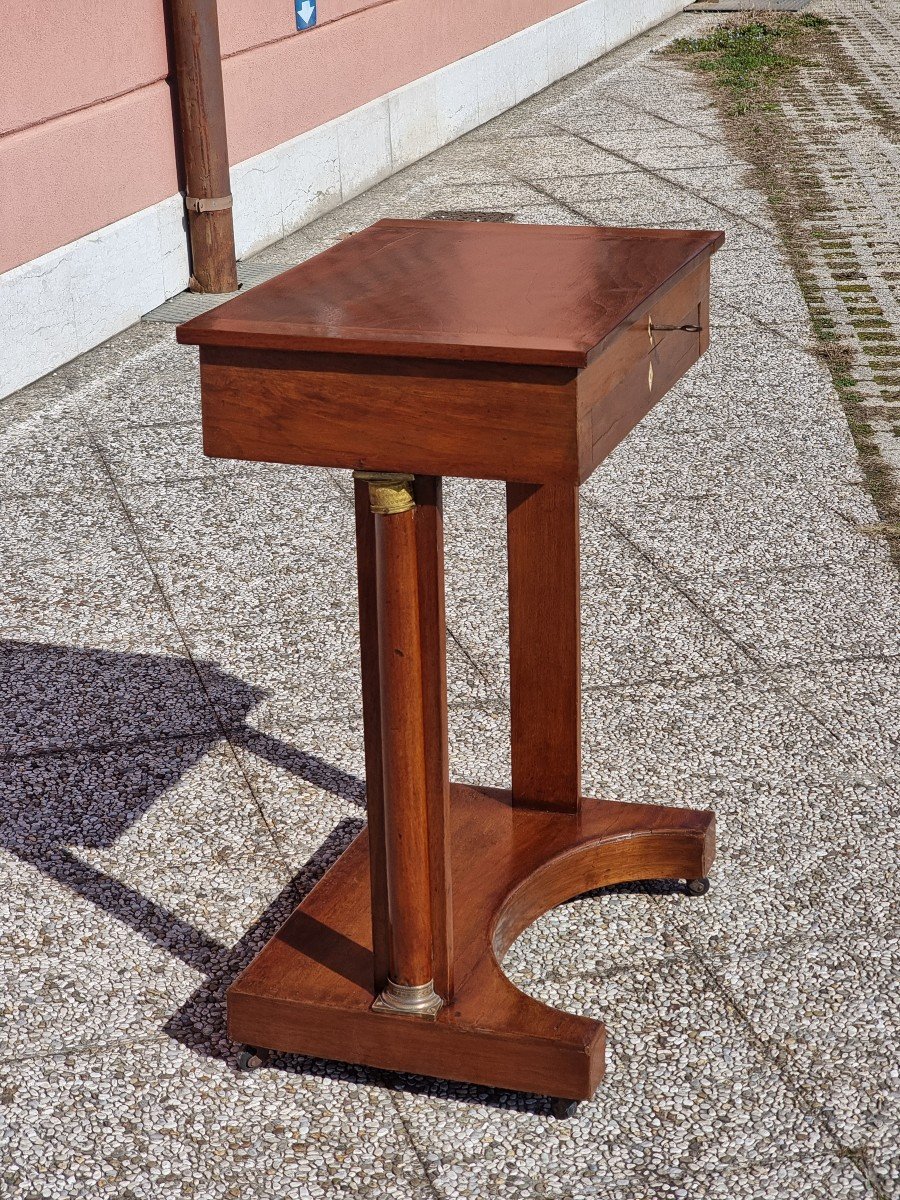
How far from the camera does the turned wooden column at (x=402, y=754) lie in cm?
237

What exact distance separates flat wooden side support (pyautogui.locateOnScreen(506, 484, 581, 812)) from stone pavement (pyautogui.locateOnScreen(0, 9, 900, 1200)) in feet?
0.91

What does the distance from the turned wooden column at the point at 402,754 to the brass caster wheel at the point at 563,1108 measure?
0.82 feet

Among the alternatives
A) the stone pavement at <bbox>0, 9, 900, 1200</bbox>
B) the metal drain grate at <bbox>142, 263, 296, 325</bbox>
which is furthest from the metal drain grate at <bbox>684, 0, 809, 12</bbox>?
the stone pavement at <bbox>0, 9, 900, 1200</bbox>

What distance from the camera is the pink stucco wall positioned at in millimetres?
6422

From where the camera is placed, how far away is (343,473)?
5.59 metres

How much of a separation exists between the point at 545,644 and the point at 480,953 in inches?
25.4

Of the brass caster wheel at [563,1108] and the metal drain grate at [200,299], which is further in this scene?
the metal drain grate at [200,299]

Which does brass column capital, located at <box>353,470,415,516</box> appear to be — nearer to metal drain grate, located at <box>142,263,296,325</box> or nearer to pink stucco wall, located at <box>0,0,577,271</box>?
pink stucco wall, located at <box>0,0,577,271</box>

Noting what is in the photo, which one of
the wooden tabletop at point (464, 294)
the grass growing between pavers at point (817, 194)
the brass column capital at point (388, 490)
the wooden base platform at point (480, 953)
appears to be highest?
the wooden tabletop at point (464, 294)

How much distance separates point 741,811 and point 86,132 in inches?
186

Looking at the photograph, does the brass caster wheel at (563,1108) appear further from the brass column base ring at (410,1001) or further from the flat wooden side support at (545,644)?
the flat wooden side support at (545,644)

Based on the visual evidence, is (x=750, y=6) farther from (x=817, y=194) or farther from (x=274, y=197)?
(x=274, y=197)

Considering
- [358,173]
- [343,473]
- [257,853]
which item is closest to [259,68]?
[358,173]

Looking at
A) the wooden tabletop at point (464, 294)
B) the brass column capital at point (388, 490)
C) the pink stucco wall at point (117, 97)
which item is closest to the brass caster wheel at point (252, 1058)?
the brass column capital at point (388, 490)
